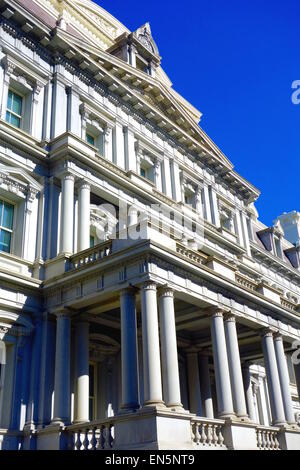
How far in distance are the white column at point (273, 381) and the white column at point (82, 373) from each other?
7.05m

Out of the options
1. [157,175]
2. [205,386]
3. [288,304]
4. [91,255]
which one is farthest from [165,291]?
[157,175]

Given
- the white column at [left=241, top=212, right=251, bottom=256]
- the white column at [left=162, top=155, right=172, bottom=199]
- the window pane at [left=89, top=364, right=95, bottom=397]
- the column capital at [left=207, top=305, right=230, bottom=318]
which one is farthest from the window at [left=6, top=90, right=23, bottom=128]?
the white column at [left=241, top=212, right=251, bottom=256]

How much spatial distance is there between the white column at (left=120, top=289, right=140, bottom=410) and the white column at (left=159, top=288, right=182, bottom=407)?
816mm

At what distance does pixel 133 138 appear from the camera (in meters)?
25.4

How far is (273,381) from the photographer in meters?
19.5

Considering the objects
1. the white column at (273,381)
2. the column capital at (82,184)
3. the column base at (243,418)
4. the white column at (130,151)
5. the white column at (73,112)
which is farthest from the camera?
the white column at (130,151)

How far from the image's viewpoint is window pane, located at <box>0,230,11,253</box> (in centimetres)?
1839

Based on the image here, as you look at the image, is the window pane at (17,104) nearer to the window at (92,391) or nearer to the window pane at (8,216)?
the window pane at (8,216)

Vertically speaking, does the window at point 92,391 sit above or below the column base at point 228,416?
above

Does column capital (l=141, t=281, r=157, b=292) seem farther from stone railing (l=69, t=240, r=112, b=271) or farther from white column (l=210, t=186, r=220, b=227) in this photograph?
white column (l=210, t=186, r=220, b=227)

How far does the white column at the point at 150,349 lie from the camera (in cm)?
1390

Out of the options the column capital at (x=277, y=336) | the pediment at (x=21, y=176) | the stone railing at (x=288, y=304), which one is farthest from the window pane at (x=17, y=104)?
the stone railing at (x=288, y=304)

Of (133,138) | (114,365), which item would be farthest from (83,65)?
(114,365)
